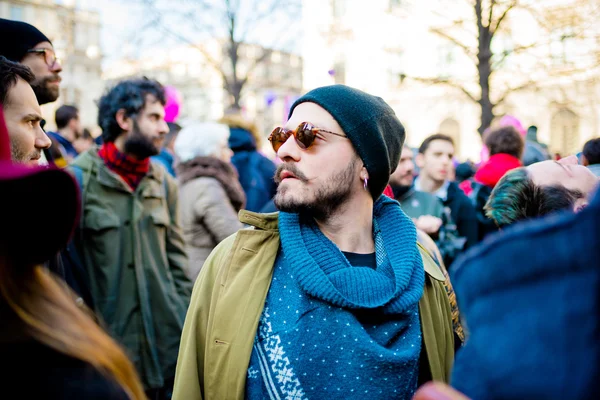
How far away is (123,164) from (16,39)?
101 cm

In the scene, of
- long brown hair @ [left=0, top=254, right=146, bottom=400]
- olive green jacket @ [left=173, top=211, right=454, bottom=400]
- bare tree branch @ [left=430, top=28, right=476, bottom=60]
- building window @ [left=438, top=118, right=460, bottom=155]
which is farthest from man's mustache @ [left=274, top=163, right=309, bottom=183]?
building window @ [left=438, top=118, right=460, bottom=155]

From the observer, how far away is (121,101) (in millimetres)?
4020

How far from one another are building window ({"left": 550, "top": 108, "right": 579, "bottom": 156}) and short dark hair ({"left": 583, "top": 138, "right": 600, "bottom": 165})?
2609 cm

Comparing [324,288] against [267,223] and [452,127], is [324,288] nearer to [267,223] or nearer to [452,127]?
[267,223]

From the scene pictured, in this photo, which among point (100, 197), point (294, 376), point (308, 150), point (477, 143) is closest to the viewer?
point (294, 376)

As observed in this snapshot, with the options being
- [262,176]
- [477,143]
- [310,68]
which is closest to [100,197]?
[262,176]

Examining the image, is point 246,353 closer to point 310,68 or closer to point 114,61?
point 114,61

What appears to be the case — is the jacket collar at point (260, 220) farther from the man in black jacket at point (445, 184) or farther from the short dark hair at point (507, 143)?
the short dark hair at point (507, 143)

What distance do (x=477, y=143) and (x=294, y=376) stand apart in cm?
3011

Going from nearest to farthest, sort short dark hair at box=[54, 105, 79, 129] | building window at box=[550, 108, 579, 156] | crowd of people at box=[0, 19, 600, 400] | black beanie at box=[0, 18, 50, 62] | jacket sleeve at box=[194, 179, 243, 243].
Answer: crowd of people at box=[0, 19, 600, 400] < black beanie at box=[0, 18, 50, 62] < jacket sleeve at box=[194, 179, 243, 243] < short dark hair at box=[54, 105, 79, 129] < building window at box=[550, 108, 579, 156]

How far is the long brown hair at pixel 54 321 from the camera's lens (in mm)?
1005

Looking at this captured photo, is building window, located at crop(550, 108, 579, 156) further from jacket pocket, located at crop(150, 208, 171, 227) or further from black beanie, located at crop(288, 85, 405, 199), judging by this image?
black beanie, located at crop(288, 85, 405, 199)

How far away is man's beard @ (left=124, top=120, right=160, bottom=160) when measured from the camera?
3928mm

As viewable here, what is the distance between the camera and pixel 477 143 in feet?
99.2
